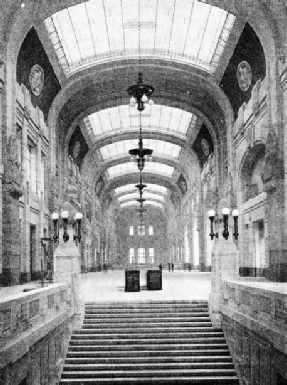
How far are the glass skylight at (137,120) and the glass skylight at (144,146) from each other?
166 inches

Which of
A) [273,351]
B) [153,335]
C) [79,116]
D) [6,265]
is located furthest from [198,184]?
[273,351]

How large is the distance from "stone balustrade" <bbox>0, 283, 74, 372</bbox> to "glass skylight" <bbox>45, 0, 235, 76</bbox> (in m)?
12.7

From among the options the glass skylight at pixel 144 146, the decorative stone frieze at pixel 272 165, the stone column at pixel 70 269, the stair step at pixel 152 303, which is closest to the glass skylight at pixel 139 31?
the decorative stone frieze at pixel 272 165

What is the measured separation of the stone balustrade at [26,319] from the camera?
7.86 metres

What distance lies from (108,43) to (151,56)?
7.21 ft

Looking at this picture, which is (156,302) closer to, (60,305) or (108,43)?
(60,305)

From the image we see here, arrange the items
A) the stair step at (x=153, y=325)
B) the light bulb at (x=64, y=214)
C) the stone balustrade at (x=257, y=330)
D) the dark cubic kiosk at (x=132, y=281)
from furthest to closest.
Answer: the dark cubic kiosk at (x=132, y=281)
the light bulb at (x=64, y=214)
the stair step at (x=153, y=325)
the stone balustrade at (x=257, y=330)

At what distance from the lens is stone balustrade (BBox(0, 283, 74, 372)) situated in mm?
7863

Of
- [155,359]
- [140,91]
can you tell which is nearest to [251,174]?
[140,91]

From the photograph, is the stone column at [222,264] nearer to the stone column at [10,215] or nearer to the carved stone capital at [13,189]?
the stone column at [10,215]

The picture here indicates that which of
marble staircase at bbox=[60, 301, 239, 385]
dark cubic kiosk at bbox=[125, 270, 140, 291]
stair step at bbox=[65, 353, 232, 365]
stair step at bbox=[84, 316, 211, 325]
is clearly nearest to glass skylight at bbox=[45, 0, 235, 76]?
dark cubic kiosk at bbox=[125, 270, 140, 291]

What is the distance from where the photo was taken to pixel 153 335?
13703mm

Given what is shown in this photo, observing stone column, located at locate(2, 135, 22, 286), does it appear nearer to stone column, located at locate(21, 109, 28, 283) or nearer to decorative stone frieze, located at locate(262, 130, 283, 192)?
stone column, located at locate(21, 109, 28, 283)

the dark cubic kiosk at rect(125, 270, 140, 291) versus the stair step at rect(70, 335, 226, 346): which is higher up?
the dark cubic kiosk at rect(125, 270, 140, 291)
